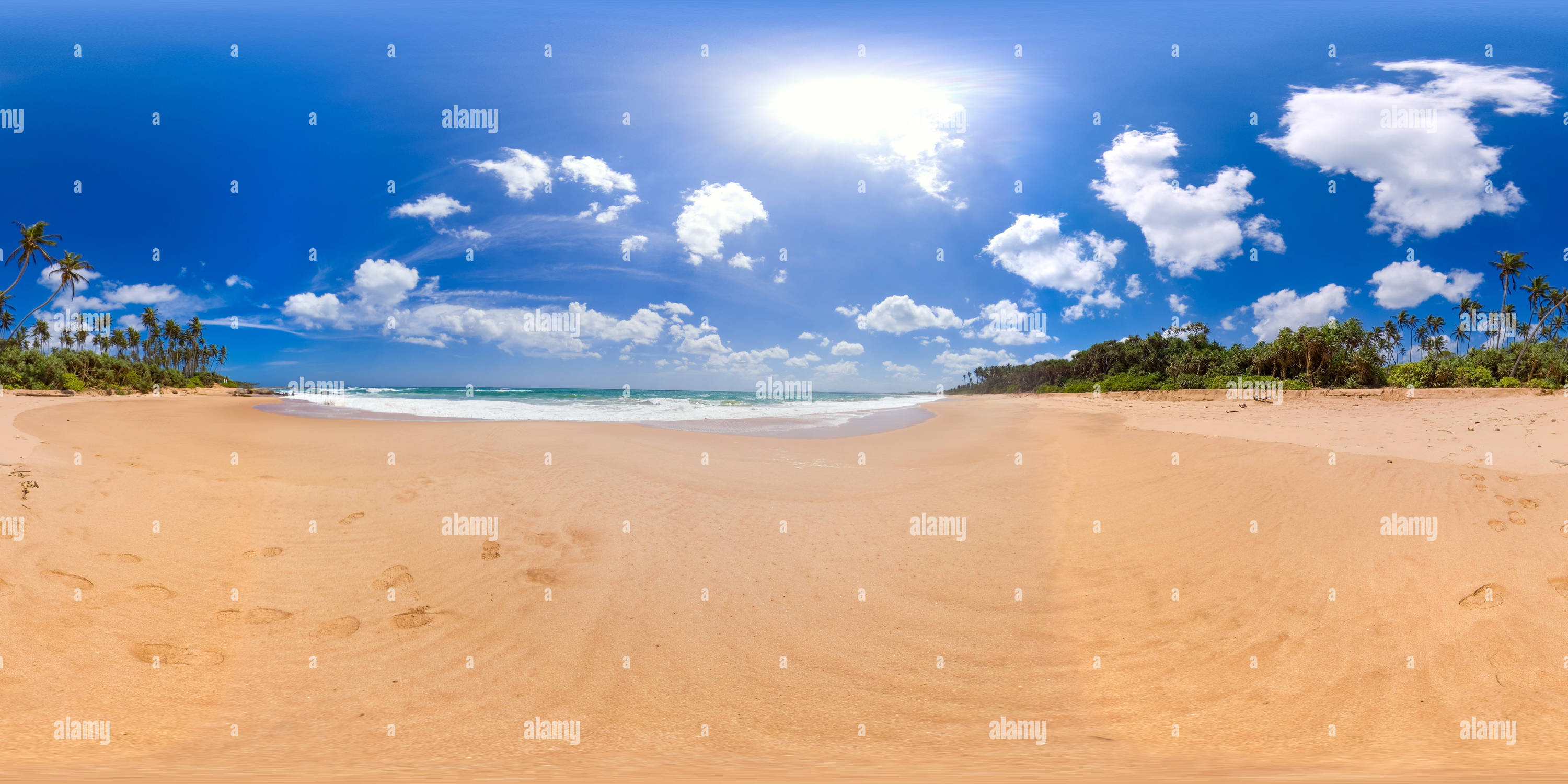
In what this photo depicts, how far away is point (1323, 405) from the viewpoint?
25.1 metres

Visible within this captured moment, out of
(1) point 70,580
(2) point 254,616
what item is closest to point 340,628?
(2) point 254,616

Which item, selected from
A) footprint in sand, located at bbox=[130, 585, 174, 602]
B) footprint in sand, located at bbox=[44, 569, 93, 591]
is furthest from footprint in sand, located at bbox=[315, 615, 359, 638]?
footprint in sand, located at bbox=[44, 569, 93, 591]

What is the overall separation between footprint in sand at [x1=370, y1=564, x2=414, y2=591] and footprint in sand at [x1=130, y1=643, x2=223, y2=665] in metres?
1.43

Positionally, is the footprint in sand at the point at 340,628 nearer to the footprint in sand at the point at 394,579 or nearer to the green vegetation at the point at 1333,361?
the footprint in sand at the point at 394,579

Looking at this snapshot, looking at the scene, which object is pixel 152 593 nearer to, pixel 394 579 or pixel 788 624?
pixel 394 579

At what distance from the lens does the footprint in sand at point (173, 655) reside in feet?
15.9

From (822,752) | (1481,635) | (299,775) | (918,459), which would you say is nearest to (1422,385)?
(918,459)

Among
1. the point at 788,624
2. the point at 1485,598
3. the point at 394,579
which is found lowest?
the point at 788,624

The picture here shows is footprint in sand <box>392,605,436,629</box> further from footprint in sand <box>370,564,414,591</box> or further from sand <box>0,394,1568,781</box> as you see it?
footprint in sand <box>370,564,414,591</box>

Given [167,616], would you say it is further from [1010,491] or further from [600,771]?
[1010,491]

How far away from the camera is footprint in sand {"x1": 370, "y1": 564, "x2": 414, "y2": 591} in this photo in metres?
6.38

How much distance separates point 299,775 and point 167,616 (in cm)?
325

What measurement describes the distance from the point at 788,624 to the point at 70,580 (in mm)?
7206

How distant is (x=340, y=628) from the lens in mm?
5543
